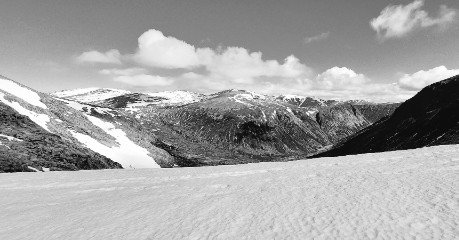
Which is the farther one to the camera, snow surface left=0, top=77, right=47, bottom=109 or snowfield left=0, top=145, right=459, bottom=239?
snow surface left=0, top=77, right=47, bottom=109

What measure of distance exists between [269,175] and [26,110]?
9894cm

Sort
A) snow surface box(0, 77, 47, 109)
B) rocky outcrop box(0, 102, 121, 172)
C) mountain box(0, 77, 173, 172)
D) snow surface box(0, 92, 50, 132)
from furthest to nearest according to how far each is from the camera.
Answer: snow surface box(0, 77, 47, 109), snow surface box(0, 92, 50, 132), mountain box(0, 77, 173, 172), rocky outcrop box(0, 102, 121, 172)

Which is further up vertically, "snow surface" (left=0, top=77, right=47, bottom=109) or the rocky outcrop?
"snow surface" (left=0, top=77, right=47, bottom=109)

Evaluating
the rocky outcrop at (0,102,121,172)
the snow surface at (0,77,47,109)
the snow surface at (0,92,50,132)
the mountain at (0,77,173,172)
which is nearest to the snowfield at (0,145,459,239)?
the rocky outcrop at (0,102,121,172)

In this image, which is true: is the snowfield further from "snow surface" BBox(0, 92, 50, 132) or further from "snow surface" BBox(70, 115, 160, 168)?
"snow surface" BBox(0, 92, 50, 132)

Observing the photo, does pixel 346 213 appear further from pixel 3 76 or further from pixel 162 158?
pixel 3 76

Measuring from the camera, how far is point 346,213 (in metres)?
9.75

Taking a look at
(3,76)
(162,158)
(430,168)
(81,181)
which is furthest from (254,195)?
(3,76)

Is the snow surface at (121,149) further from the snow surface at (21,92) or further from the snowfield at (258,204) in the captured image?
the snowfield at (258,204)

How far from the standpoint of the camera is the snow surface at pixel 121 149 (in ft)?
320

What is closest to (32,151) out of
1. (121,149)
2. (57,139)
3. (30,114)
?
(57,139)

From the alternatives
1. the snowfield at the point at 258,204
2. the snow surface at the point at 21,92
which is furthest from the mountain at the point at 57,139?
the snowfield at the point at 258,204

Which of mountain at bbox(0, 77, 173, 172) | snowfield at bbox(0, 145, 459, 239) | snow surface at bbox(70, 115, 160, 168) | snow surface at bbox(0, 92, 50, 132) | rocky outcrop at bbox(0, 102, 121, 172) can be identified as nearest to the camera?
snowfield at bbox(0, 145, 459, 239)

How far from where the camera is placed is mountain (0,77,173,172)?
6075 cm
